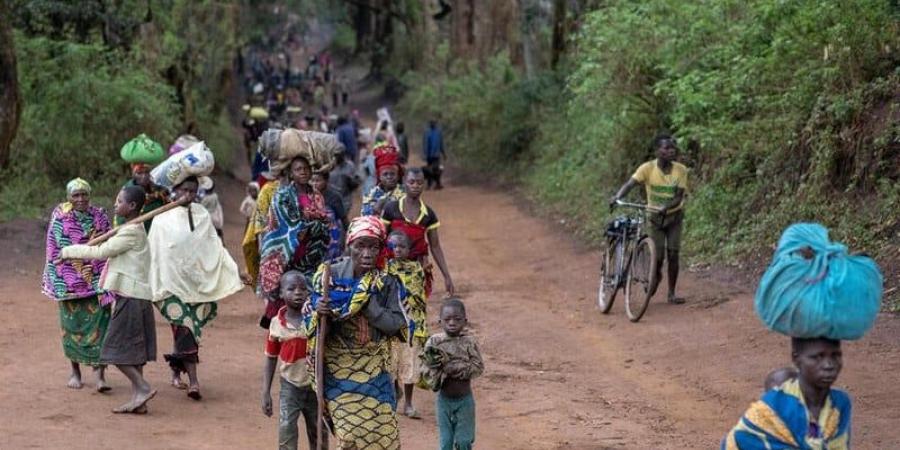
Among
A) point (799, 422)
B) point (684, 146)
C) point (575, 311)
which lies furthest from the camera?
point (684, 146)

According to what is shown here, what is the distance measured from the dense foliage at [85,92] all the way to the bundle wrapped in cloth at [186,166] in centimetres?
911

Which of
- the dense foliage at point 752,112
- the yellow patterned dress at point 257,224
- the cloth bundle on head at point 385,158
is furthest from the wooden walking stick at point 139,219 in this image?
the dense foliage at point 752,112

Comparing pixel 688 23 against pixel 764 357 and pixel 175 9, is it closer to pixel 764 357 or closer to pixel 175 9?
pixel 764 357

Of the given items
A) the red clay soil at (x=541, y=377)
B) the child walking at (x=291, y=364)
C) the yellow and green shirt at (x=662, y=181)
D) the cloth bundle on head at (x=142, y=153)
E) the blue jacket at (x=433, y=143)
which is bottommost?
the red clay soil at (x=541, y=377)

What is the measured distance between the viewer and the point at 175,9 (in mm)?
25844

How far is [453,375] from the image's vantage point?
24.6 feet

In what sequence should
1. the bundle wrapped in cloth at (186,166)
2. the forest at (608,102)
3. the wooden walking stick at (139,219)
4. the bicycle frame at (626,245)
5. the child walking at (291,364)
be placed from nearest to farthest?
1. the child walking at (291,364)
2. the wooden walking stick at (139,219)
3. the bundle wrapped in cloth at (186,166)
4. the bicycle frame at (626,245)
5. the forest at (608,102)

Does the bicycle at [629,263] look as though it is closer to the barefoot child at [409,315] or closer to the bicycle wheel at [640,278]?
the bicycle wheel at [640,278]

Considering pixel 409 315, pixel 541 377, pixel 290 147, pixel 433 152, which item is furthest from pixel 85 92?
pixel 409 315

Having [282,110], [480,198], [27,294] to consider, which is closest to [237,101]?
[282,110]

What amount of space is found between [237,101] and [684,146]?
1409 inches

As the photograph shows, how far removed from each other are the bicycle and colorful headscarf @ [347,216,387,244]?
21.8 feet

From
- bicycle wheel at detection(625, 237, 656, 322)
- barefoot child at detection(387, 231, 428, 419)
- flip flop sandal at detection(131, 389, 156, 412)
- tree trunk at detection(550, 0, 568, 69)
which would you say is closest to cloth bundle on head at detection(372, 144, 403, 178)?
barefoot child at detection(387, 231, 428, 419)

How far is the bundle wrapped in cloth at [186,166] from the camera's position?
377 inches
